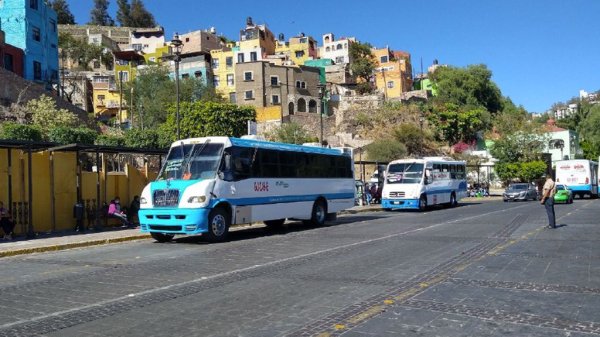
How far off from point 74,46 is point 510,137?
2756 inches

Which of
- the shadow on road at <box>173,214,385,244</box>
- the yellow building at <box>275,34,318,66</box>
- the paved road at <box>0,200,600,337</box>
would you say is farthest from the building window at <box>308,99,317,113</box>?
the paved road at <box>0,200,600,337</box>

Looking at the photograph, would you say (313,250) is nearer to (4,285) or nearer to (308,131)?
(4,285)

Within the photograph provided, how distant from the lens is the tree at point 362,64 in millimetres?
92375

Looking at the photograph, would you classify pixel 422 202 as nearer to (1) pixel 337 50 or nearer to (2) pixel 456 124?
(2) pixel 456 124

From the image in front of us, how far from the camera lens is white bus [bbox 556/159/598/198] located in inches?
1613

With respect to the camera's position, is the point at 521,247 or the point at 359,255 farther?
the point at 521,247

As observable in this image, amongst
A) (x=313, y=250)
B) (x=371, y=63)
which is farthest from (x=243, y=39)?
(x=313, y=250)

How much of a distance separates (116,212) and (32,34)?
41.3 m

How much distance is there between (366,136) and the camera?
69250 mm

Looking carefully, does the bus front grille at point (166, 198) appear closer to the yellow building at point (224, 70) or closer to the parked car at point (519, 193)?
the parked car at point (519, 193)

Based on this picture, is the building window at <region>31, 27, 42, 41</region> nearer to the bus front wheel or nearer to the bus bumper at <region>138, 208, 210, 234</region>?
the bus bumper at <region>138, 208, 210, 234</region>

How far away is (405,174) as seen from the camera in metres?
29.4

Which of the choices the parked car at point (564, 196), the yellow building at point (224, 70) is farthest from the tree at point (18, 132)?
the yellow building at point (224, 70)

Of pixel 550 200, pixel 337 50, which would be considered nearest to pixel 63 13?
pixel 337 50
